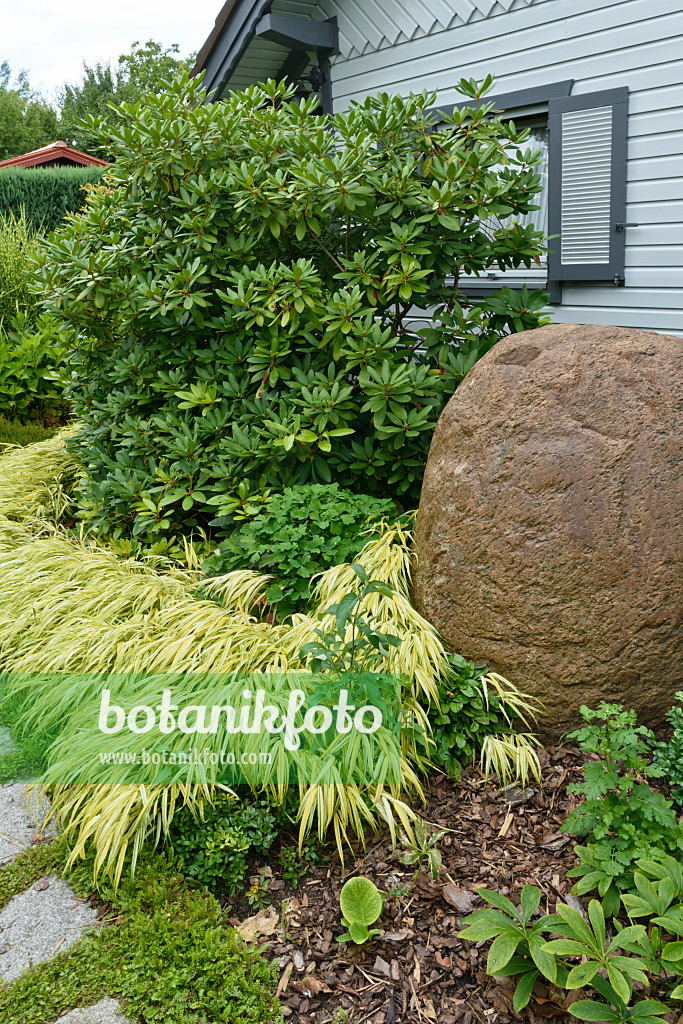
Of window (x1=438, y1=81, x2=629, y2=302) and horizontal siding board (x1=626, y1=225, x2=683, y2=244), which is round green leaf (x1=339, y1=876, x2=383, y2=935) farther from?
horizontal siding board (x1=626, y1=225, x2=683, y2=244)

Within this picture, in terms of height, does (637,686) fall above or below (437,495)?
below

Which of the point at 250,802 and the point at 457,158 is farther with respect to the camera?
the point at 457,158

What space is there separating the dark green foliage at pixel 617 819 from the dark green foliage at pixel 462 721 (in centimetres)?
54

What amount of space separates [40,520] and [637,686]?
4.13 metres

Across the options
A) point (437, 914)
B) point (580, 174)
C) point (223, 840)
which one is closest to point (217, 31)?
point (580, 174)

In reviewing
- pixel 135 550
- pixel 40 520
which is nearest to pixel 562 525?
pixel 135 550

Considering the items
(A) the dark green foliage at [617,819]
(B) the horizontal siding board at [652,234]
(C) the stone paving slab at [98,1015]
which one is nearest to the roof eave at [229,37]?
(B) the horizontal siding board at [652,234]

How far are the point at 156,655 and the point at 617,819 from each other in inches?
75.3

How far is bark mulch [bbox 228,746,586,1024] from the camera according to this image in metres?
2.11

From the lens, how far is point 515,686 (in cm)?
299

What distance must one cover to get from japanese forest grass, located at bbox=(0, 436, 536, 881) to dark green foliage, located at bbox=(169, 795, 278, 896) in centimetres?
7

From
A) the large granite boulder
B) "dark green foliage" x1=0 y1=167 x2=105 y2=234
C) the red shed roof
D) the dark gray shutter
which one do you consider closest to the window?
the dark gray shutter

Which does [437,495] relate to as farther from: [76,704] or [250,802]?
[76,704]

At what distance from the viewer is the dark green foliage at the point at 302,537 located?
3.66 metres
